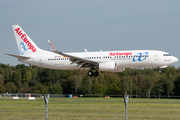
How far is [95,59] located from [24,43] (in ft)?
44.6

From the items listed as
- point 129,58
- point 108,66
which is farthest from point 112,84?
point 129,58

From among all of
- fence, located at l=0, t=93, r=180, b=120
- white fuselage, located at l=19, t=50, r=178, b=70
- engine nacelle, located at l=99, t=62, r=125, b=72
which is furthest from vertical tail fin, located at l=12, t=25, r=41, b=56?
fence, located at l=0, t=93, r=180, b=120

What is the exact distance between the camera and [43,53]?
153ft

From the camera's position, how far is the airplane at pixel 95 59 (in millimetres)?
40969

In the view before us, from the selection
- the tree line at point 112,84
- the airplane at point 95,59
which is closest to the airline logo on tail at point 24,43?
the airplane at point 95,59

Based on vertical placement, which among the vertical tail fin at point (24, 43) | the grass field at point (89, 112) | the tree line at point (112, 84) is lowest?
the grass field at point (89, 112)

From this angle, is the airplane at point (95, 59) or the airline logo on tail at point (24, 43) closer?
the airplane at point (95, 59)

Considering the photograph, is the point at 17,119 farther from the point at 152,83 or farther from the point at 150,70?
the point at 150,70

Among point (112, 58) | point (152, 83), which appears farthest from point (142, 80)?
point (112, 58)

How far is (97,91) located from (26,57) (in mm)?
30738

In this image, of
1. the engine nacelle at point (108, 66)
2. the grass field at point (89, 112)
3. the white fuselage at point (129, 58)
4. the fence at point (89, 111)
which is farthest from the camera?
the engine nacelle at point (108, 66)

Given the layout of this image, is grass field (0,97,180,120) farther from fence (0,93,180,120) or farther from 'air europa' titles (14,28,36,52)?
'air europa' titles (14,28,36,52)

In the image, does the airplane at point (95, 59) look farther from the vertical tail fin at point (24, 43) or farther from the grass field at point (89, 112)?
the grass field at point (89, 112)

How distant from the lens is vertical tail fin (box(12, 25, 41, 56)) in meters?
Answer: 47.7
